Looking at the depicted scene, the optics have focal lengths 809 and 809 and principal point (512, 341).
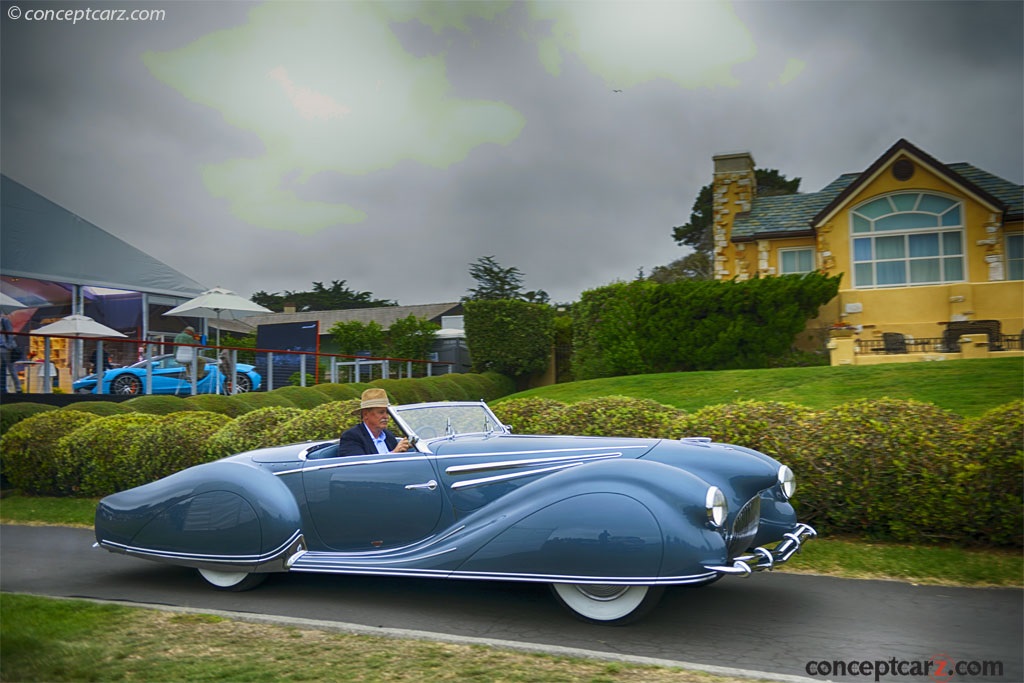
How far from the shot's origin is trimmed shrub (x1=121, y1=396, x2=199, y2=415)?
13031 millimetres

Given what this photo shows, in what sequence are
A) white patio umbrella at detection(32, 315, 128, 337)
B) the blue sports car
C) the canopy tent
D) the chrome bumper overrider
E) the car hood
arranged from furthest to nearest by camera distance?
the canopy tent → white patio umbrella at detection(32, 315, 128, 337) → the blue sports car → the car hood → the chrome bumper overrider

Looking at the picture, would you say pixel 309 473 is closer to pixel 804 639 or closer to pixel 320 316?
pixel 804 639

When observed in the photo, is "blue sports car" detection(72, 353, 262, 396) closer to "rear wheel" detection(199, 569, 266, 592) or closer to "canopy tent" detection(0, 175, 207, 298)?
"canopy tent" detection(0, 175, 207, 298)

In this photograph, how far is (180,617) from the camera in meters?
5.27

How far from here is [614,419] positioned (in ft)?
28.0

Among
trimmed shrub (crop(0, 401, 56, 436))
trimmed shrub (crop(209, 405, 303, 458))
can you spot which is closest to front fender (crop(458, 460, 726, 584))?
trimmed shrub (crop(209, 405, 303, 458))

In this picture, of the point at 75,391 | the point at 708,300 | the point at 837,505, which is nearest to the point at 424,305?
the point at 708,300

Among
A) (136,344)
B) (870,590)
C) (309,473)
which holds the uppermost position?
(136,344)

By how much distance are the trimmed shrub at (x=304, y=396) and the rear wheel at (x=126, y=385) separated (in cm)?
252

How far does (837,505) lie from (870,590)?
4.70 feet

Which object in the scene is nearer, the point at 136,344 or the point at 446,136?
the point at 446,136

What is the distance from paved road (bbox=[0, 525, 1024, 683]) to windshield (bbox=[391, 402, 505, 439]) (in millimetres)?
1174

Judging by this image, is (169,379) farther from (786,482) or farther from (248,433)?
(786,482)

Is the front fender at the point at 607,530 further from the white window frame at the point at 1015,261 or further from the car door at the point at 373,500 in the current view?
the white window frame at the point at 1015,261
